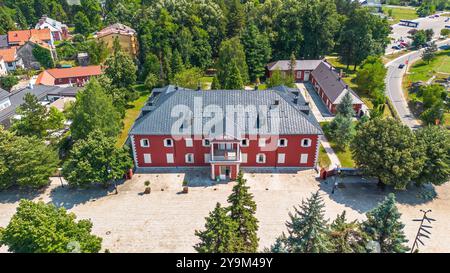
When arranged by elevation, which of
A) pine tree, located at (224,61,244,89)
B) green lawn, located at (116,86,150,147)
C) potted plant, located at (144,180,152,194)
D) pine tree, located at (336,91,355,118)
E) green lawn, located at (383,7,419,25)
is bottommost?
potted plant, located at (144,180,152,194)

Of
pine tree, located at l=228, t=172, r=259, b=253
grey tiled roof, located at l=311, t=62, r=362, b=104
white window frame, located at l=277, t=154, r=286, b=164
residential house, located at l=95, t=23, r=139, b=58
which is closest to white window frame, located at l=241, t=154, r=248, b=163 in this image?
white window frame, located at l=277, t=154, r=286, b=164

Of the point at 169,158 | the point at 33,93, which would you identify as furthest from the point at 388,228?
the point at 33,93

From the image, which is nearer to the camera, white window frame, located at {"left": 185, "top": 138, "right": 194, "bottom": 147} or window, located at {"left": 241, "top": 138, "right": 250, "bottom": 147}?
window, located at {"left": 241, "top": 138, "right": 250, "bottom": 147}

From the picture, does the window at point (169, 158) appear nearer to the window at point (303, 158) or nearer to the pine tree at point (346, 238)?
the window at point (303, 158)

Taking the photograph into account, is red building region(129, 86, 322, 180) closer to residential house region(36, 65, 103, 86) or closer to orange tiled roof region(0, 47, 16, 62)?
residential house region(36, 65, 103, 86)

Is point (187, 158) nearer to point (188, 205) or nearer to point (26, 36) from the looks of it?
point (188, 205)

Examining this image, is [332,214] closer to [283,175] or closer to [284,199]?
[284,199]

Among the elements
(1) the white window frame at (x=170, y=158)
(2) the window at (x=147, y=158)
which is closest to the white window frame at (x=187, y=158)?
(1) the white window frame at (x=170, y=158)
